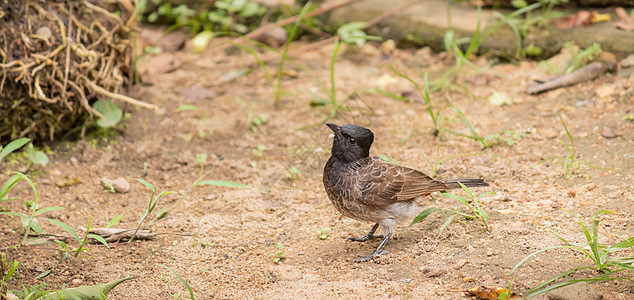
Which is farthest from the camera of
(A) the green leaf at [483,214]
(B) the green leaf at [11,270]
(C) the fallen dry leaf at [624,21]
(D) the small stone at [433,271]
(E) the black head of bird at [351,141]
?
(C) the fallen dry leaf at [624,21]

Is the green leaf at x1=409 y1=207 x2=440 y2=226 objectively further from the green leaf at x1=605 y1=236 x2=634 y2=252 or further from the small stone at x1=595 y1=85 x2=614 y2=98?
the small stone at x1=595 y1=85 x2=614 y2=98

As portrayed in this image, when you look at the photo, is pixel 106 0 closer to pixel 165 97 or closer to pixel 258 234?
pixel 165 97

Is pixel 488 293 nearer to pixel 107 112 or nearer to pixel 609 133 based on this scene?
pixel 609 133

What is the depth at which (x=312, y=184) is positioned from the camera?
481cm

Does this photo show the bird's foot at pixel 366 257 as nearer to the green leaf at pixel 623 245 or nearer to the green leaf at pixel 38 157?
the green leaf at pixel 623 245

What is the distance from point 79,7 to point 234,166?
188 centimetres

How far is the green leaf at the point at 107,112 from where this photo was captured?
206 inches

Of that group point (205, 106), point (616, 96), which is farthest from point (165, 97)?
point (616, 96)

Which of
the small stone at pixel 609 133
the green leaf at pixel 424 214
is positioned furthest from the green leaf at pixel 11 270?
the small stone at pixel 609 133

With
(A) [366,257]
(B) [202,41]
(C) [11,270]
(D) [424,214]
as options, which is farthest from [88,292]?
(B) [202,41]

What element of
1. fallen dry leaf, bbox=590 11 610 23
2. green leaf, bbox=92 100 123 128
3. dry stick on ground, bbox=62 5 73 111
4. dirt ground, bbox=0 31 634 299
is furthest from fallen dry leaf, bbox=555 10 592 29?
dry stick on ground, bbox=62 5 73 111

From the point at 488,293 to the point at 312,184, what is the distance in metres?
1.97

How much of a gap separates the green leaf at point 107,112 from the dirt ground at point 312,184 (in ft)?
0.57

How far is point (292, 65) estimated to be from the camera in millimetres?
6801
